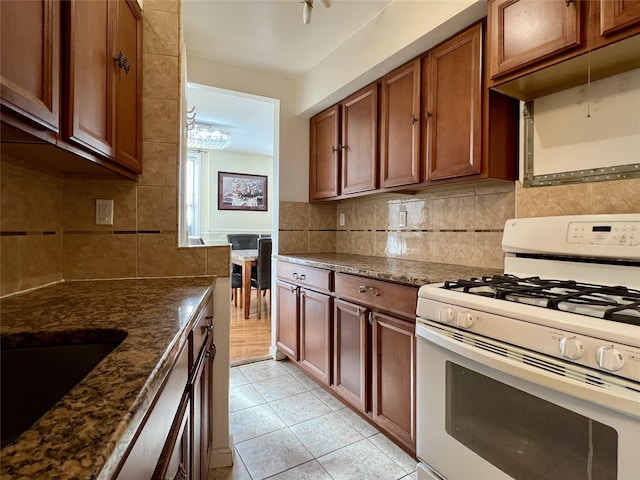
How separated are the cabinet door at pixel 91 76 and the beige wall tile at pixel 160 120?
12.6 inches

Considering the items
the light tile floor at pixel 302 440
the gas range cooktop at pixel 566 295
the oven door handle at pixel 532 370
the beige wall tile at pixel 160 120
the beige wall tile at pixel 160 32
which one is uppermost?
the beige wall tile at pixel 160 32

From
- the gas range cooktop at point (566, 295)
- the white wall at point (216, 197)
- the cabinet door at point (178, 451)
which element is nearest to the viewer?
the cabinet door at point (178, 451)

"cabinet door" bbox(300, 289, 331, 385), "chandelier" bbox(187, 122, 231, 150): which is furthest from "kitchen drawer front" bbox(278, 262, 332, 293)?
"chandelier" bbox(187, 122, 231, 150)

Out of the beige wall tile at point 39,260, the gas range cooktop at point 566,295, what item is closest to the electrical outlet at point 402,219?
the gas range cooktop at point 566,295

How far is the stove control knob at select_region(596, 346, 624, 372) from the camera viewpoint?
75 cm

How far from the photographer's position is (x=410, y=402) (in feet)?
5.10

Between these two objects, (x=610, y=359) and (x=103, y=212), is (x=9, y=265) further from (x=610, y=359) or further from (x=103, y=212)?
(x=610, y=359)

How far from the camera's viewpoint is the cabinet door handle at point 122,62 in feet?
4.02

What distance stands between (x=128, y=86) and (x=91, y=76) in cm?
37

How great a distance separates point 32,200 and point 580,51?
2.02 m

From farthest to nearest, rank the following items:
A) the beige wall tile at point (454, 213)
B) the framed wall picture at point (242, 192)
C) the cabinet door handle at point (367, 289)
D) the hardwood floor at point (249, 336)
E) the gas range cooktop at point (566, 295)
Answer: the framed wall picture at point (242, 192) → the hardwood floor at point (249, 336) → the beige wall tile at point (454, 213) → the cabinet door handle at point (367, 289) → the gas range cooktop at point (566, 295)

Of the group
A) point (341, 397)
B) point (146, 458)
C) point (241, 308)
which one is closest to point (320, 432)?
point (341, 397)

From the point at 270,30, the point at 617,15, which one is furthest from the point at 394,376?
the point at 270,30

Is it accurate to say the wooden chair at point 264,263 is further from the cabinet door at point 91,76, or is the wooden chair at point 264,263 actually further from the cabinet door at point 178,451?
the cabinet door at point 178,451
